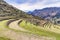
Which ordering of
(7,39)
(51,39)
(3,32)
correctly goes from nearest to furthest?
(7,39) < (51,39) < (3,32)

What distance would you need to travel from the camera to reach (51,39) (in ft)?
221

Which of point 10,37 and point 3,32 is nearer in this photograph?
point 10,37

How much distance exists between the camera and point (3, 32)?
71.8 metres

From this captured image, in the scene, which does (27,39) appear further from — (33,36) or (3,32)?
(3,32)

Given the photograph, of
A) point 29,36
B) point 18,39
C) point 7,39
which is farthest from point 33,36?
point 7,39

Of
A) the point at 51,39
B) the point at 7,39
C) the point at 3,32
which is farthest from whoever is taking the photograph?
the point at 3,32

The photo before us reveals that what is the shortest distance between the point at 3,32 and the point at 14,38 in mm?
8200

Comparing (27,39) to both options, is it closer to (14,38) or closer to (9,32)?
(14,38)

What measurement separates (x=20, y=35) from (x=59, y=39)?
A: 16146 mm

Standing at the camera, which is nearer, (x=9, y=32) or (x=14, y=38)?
(x=14, y=38)

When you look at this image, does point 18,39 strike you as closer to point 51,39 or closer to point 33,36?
point 33,36

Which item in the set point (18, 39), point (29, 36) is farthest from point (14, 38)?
point (29, 36)

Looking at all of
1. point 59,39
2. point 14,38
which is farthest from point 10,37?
point 59,39

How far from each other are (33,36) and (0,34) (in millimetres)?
12621
